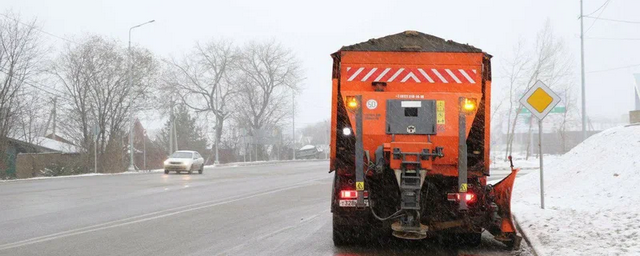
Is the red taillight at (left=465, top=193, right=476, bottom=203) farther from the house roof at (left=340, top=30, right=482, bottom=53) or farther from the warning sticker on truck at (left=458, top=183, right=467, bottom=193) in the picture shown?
the house roof at (left=340, top=30, right=482, bottom=53)

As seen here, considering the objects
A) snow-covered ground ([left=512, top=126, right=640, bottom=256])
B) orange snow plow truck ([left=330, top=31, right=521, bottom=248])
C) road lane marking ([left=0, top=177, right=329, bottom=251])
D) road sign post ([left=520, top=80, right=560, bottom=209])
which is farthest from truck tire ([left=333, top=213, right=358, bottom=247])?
road sign post ([left=520, top=80, right=560, bottom=209])

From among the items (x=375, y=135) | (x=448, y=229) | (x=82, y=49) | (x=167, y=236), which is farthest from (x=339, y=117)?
(x=82, y=49)

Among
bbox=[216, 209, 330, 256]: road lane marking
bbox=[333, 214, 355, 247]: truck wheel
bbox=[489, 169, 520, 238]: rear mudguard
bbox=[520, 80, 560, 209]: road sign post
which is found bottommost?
bbox=[216, 209, 330, 256]: road lane marking

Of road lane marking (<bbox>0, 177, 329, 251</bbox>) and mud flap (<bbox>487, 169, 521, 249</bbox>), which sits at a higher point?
mud flap (<bbox>487, 169, 521, 249</bbox>)

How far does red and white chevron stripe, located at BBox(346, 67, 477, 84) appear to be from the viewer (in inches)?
313

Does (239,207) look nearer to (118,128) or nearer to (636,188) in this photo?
(636,188)

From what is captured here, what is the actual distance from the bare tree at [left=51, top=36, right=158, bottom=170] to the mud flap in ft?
116

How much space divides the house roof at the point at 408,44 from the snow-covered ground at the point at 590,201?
9.58 feet

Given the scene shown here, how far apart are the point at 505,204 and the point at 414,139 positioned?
5.98 ft

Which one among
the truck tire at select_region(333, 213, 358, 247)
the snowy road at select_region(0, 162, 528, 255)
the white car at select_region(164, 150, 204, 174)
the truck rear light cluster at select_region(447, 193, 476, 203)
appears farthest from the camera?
the white car at select_region(164, 150, 204, 174)

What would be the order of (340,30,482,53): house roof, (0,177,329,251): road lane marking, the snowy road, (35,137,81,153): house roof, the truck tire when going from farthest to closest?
(35,137,81,153): house roof < (0,177,329,251): road lane marking < the truck tire < the snowy road < (340,30,482,53): house roof

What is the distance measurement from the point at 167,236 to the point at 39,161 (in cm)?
2996

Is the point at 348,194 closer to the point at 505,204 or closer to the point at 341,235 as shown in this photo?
the point at 341,235

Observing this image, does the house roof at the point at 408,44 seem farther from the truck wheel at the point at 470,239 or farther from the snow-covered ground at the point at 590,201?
the snow-covered ground at the point at 590,201
